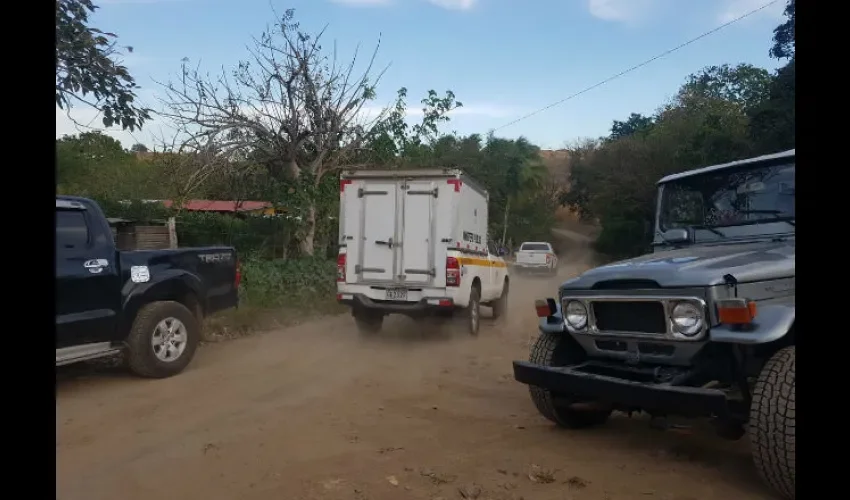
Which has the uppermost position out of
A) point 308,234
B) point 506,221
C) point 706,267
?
point 506,221

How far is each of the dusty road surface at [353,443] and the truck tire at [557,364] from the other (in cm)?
14

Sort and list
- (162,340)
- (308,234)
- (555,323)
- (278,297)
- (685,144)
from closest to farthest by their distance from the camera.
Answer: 1. (555,323)
2. (162,340)
3. (278,297)
4. (308,234)
5. (685,144)

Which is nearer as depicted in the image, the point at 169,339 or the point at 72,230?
the point at 72,230

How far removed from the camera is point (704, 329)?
13.5 feet

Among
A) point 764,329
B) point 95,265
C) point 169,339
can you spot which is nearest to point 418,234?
point 169,339

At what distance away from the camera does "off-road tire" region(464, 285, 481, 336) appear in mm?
10211

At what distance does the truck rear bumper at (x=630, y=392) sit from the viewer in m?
3.79

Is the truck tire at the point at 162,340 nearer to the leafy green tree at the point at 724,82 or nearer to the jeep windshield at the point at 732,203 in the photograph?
the jeep windshield at the point at 732,203

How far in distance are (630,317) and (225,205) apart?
16.9 metres

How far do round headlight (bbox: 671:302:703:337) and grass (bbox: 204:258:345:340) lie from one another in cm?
712

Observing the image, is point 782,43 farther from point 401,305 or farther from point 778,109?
point 401,305

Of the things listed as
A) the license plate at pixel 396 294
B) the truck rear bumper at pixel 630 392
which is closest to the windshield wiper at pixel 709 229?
the truck rear bumper at pixel 630 392

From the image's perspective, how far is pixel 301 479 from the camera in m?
4.14
